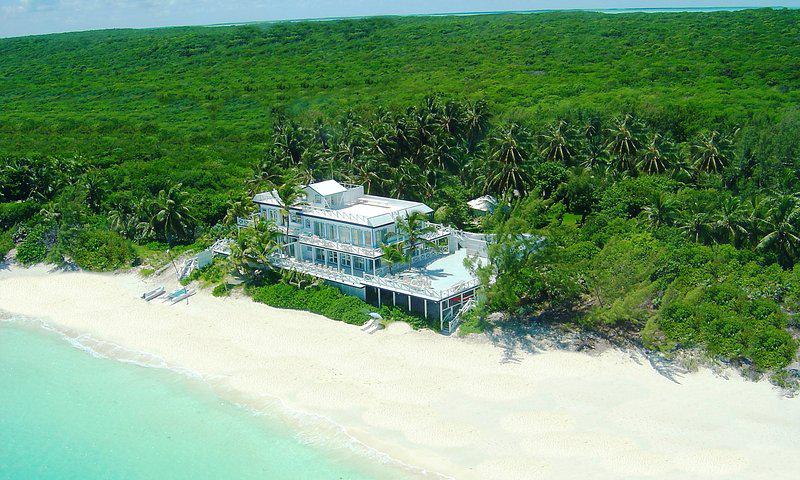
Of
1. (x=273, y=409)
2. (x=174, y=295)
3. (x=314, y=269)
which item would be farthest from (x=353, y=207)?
(x=273, y=409)

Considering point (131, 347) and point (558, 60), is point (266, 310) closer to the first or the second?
point (131, 347)

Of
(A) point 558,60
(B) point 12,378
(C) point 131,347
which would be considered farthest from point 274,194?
(A) point 558,60

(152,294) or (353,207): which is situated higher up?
(353,207)

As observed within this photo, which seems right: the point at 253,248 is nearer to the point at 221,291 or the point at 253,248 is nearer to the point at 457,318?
the point at 221,291

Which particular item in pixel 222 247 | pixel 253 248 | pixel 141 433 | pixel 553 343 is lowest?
pixel 141 433

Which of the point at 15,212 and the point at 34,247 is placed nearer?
the point at 34,247
